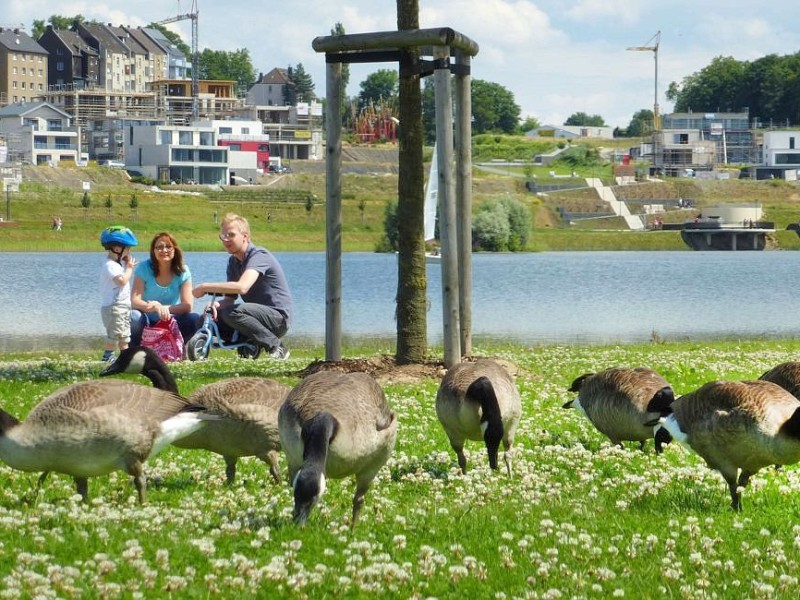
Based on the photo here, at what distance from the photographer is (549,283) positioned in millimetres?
70062

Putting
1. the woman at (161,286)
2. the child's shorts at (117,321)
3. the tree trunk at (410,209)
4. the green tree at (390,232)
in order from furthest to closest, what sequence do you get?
the green tree at (390,232), the child's shorts at (117,321), the woman at (161,286), the tree trunk at (410,209)

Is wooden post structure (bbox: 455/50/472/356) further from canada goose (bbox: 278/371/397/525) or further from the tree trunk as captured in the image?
canada goose (bbox: 278/371/397/525)

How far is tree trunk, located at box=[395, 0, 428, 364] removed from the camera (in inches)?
717

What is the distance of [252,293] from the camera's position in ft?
70.4

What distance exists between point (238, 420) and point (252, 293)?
11243 mm

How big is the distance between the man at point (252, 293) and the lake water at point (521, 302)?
3412 mm

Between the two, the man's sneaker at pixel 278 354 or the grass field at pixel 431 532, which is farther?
the man's sneaker at pixel 278 354

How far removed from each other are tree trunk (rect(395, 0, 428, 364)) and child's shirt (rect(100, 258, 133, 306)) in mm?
5061

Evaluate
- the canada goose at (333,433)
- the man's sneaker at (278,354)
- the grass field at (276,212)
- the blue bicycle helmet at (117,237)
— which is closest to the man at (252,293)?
the man's sneaker at (278,354)

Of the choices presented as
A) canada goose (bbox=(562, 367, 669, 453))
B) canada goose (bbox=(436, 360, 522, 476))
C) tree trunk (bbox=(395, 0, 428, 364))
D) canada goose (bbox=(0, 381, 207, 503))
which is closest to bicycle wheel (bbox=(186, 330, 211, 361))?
tree trunk (bbox=(395, 0, 428, 364))

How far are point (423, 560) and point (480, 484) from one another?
2.60 meters

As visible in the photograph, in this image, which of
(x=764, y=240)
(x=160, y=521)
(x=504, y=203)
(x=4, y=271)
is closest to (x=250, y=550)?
(x=160, y=521)

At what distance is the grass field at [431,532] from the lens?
718cm

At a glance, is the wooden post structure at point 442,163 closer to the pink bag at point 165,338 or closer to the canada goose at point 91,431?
the pink bag at point 165,338
